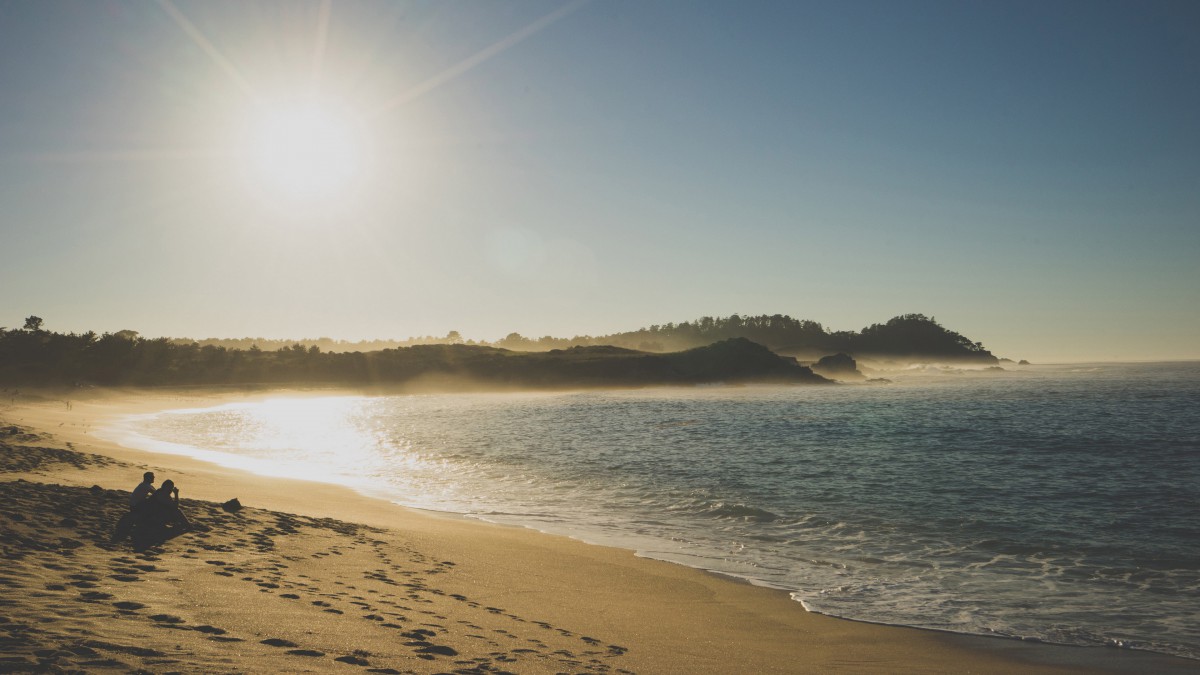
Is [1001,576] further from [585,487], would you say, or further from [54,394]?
[54,394]

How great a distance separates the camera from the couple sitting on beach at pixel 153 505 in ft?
39.3

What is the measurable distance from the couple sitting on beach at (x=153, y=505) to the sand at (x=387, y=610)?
497 mm

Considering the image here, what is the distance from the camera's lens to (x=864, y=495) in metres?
23.6

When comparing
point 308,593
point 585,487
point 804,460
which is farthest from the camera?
point 804,460

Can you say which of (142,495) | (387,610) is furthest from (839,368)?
(387,610)

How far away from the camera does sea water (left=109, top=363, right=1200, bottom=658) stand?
12695mm

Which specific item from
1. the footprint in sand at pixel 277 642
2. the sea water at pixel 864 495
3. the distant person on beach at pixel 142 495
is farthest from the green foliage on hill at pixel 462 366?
the footprint in sand at pixel 277 642

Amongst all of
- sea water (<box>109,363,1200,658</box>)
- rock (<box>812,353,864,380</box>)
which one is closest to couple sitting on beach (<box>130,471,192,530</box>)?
sea water (<box>109,363,1200,658</box>)

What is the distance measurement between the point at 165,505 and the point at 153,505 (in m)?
0.22

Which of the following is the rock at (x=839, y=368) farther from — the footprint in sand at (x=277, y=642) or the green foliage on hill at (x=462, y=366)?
the footprint in sand at (x=277, y=642)

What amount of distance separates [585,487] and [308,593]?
57.1ft

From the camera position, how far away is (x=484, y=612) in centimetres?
1019

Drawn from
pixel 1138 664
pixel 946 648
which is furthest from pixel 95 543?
pixel 1138 664

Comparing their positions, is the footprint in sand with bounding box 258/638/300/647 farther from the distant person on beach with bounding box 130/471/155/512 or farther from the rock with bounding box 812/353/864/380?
the rock with bounding box 812/353/864/380
